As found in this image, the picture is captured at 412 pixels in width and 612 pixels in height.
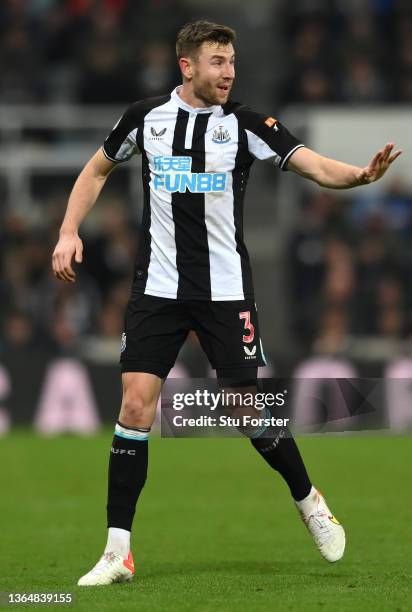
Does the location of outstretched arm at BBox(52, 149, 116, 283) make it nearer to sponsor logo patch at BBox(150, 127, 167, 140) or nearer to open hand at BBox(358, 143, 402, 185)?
sponsor logo patch at BBox(150, 127, 167, 140)

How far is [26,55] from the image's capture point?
16.9 meters

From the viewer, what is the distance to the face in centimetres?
622

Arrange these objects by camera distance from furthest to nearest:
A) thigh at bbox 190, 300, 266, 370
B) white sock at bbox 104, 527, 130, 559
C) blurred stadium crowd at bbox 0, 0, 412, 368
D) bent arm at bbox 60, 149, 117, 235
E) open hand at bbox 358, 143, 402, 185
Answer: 1. blurred stadium crowd at bbox 0, 0, 412, 368
2. bent arm at bbox 60, 149, 117, 235
3. thigh at bbox 190, 300, 266, 370
4. white sock at bbox 104, 527, 130, 559
5. open hand at bbox 358, 143, 402, 185

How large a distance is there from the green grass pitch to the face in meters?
2.13

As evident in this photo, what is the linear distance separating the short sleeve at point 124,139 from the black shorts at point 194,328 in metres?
0.67

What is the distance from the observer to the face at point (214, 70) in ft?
20.4

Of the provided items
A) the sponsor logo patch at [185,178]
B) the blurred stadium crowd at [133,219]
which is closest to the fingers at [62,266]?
the sponsor logo patch at [185,178]

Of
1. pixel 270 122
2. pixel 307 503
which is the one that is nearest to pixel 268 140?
pixel 270 122

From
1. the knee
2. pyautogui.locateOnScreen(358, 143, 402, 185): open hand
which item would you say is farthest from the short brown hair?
the knee

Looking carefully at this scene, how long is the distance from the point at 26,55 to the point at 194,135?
10981mm

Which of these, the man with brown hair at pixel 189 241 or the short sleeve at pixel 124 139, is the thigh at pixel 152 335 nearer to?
the man with brown hair at pixel 189 241

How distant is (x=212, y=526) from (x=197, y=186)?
271 centimetres

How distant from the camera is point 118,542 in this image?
618 centimetres

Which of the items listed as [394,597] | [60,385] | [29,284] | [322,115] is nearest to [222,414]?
[394,597]
